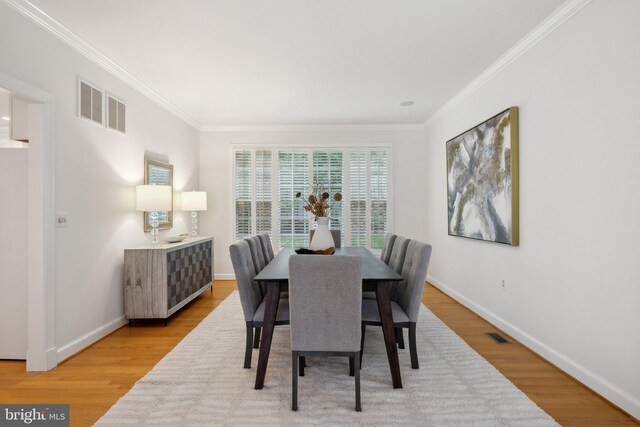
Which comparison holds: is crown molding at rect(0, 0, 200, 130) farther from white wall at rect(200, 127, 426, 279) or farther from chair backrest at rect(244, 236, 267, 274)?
chair backrest at rect(244, 236, 267, 274)

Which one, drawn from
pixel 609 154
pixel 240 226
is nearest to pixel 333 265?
pixel 609 154

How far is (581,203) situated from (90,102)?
13.3ft

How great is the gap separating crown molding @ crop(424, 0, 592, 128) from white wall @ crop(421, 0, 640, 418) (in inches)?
2.2

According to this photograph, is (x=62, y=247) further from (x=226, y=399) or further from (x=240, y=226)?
(x=240, y=226)

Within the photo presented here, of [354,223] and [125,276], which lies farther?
[354,223]

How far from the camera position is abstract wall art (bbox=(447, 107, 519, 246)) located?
3.06 meters

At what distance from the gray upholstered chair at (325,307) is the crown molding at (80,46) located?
2557mm

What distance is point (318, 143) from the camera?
18.8ft

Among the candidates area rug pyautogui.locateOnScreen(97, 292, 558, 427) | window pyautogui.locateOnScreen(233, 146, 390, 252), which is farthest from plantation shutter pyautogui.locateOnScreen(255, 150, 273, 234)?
area rug pyautogui.locateOnScreen(97, 292, 558, 427)

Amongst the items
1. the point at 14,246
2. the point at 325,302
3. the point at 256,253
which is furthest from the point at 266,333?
the point at 14,246

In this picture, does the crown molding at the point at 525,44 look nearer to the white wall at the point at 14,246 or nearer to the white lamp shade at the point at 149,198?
the white lamp shade at the point at 149,198

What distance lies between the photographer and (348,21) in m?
2.59

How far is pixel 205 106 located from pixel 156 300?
266 centimetres

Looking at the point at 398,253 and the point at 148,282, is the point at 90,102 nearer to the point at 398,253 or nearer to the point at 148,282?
the point at 148,282
